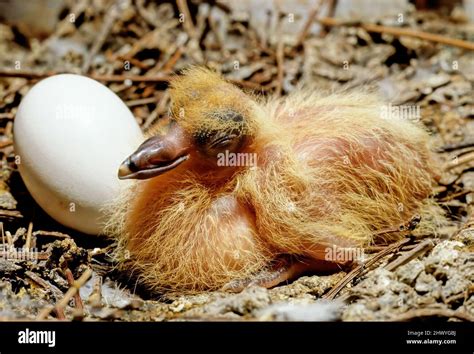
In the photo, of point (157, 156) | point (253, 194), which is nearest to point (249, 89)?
point (253, 194)

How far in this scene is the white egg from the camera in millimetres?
2055

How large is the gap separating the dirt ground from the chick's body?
0.32ft

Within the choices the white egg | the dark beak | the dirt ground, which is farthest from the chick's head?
the dirt ground

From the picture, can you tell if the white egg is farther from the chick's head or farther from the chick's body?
the chick's head

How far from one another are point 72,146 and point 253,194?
546 millimetres

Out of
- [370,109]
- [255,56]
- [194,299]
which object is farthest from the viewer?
[255,56]

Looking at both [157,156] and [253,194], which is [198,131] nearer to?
[157,156]

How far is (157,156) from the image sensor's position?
1903 millimetres

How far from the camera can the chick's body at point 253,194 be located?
2010mm

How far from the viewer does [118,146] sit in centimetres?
212
